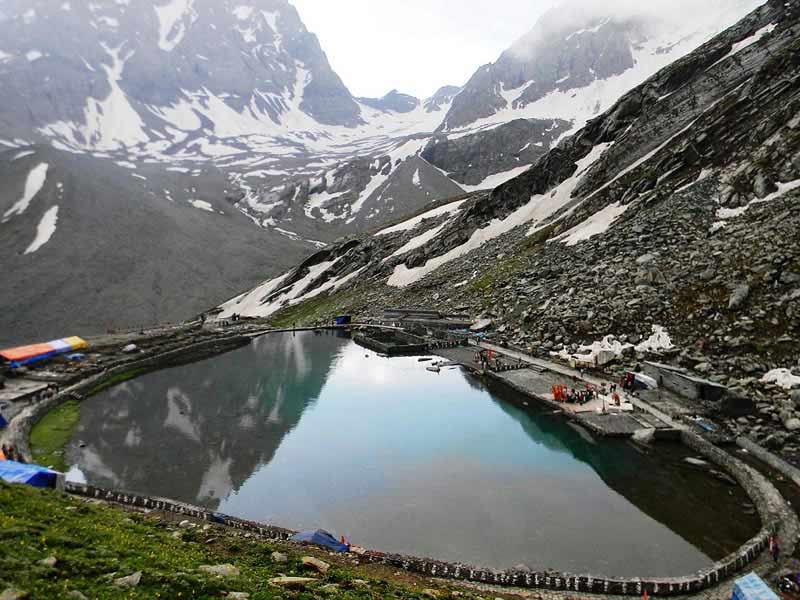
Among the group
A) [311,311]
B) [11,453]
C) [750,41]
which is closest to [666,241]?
[750,41]

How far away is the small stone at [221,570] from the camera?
44.9ft

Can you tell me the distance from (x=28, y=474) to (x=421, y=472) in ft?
71.1

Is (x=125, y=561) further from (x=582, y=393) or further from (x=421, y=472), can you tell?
(x=582, y=393)

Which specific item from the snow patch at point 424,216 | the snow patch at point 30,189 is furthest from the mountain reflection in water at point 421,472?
the snow patch at point 30,189

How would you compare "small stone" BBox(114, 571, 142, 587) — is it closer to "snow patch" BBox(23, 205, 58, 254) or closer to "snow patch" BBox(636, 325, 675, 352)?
"snow patch" BBox(636, 325, 675, 352)

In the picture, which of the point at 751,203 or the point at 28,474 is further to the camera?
the point at 751,203

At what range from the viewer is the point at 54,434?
39469 millimetres

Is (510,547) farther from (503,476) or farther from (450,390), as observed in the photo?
(450,390)

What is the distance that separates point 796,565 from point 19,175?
233811 mm

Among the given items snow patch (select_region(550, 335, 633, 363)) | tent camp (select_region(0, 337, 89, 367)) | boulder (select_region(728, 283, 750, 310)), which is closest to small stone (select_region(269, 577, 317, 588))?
snow patch (select_region(550, 335, 633, 363))

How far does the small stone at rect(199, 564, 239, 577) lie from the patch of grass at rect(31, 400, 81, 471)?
26410mm

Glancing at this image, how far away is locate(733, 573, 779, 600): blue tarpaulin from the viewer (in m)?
16.1

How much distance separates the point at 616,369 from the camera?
4319 cm

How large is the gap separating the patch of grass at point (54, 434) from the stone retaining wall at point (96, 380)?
0.48 m
